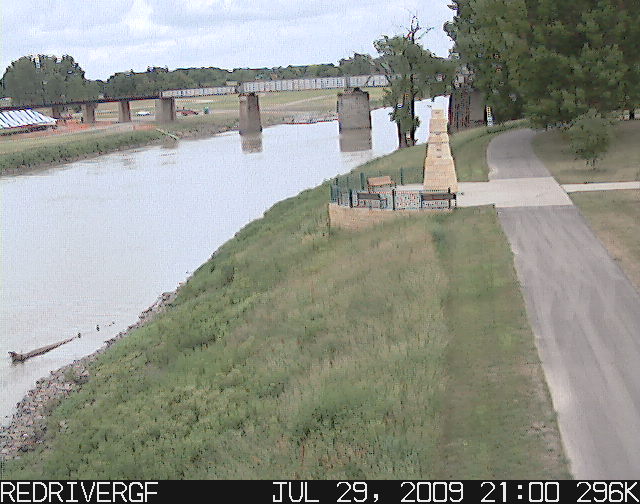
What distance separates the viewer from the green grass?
30.2 m

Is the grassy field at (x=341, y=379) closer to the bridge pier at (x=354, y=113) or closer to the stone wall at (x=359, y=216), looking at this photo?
the stone wall at (x=359, y=216)

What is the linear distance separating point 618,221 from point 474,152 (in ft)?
56.8

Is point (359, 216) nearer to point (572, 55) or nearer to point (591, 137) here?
point (591, 137)

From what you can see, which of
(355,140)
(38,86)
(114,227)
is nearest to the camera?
(114,227)

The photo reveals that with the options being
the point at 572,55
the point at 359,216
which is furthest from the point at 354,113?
the point at 359,216

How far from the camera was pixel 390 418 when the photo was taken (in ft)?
38.2

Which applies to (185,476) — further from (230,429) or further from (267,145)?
(267,145)

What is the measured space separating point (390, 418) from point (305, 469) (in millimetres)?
1316

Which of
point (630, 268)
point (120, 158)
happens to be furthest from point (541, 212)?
point (120, 158)

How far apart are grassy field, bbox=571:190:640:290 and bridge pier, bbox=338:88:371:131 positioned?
72.3 m

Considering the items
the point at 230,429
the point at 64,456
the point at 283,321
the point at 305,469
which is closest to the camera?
the point at 305,469

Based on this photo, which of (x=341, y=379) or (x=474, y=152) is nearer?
(x=341, y=379)

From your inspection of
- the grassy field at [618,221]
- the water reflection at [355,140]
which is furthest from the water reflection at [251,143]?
the grassy field at [618,221]

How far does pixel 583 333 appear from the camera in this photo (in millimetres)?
13773
